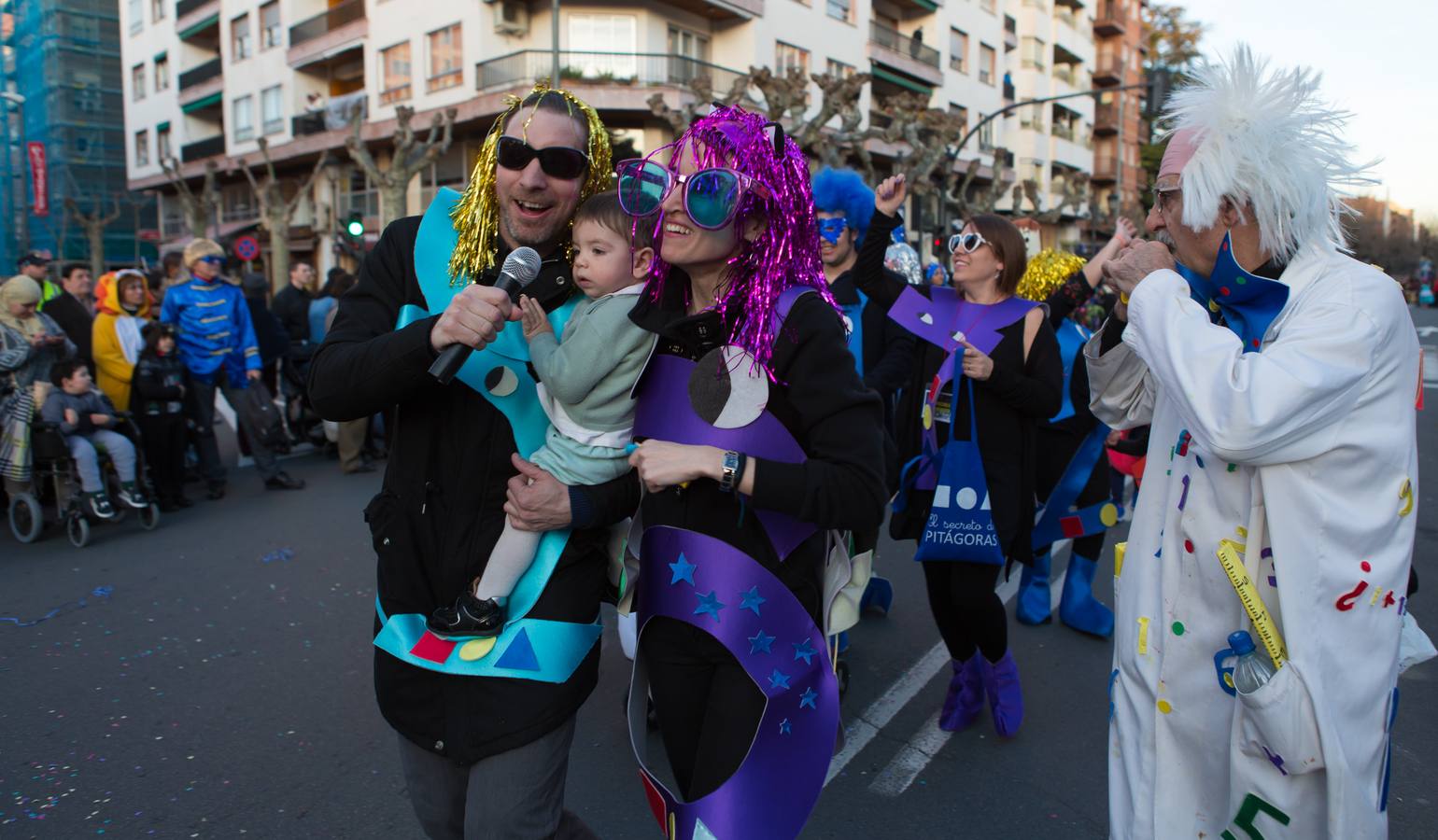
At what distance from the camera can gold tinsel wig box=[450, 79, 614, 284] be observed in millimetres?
2113

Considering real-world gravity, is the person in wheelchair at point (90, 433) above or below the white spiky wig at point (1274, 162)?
below

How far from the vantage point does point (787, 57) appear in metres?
29.2

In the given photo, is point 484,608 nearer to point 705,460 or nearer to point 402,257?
point 705,460

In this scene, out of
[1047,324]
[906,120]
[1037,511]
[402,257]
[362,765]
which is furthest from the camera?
[906,120]

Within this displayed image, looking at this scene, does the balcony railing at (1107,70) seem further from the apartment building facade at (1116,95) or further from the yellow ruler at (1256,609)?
the yellow ruler at (1256,609)

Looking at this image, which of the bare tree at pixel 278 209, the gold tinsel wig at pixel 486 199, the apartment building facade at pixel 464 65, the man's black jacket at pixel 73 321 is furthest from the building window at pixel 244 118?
the gold tinsel wig at pixel 486 199

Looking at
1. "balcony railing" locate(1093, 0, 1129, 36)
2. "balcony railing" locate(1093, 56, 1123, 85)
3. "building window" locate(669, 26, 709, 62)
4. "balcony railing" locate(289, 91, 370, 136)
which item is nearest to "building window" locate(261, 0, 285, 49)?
"balcony railing" locate(289, 91, 370, 136)

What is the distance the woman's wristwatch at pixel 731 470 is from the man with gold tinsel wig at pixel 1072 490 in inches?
100

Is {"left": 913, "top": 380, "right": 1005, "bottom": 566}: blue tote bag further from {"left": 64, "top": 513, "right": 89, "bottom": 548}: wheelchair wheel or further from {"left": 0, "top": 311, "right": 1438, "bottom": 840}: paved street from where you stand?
{"left": 64, "top": 513, "right": 89, "bottom": 548}: wheelchair wheel

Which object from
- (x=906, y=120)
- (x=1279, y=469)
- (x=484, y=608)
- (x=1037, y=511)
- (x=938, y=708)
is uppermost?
(x=906, y=120)

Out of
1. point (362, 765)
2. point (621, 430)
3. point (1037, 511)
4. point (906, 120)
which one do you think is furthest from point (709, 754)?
point (906, 120)

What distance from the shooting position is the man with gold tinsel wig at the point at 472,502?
194cm

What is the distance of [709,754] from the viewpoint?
6.57ft

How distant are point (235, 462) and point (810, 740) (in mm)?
9087
